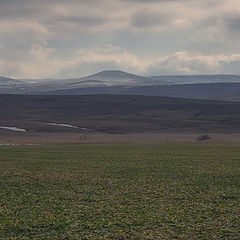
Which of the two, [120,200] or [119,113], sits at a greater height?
[120,200]

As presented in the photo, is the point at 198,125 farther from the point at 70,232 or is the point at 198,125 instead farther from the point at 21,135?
Answer: the point at 70,232

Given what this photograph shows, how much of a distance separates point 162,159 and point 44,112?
94.7 metres

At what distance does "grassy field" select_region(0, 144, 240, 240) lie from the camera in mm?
15461

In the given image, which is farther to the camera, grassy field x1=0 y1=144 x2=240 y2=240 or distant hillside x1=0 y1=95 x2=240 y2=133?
distant hillside x1=0 y1=95 x2=240 y2=133

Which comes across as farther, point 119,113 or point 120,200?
point 119,113

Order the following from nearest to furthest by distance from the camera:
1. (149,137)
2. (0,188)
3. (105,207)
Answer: (105,207)
(0,188)
(149,137)

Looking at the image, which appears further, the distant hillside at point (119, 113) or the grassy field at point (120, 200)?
the distant hillside at point (119, 113)

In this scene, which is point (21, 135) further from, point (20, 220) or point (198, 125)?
point (20, 220)

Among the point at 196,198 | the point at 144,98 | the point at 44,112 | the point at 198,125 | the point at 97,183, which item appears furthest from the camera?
the point at 144,98

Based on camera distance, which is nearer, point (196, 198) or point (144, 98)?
point (196, 198)

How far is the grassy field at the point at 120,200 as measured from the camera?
609 inches

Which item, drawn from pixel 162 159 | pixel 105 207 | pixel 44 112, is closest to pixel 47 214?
pixel 105 207

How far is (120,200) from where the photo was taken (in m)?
20.8

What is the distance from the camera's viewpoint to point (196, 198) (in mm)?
21375
